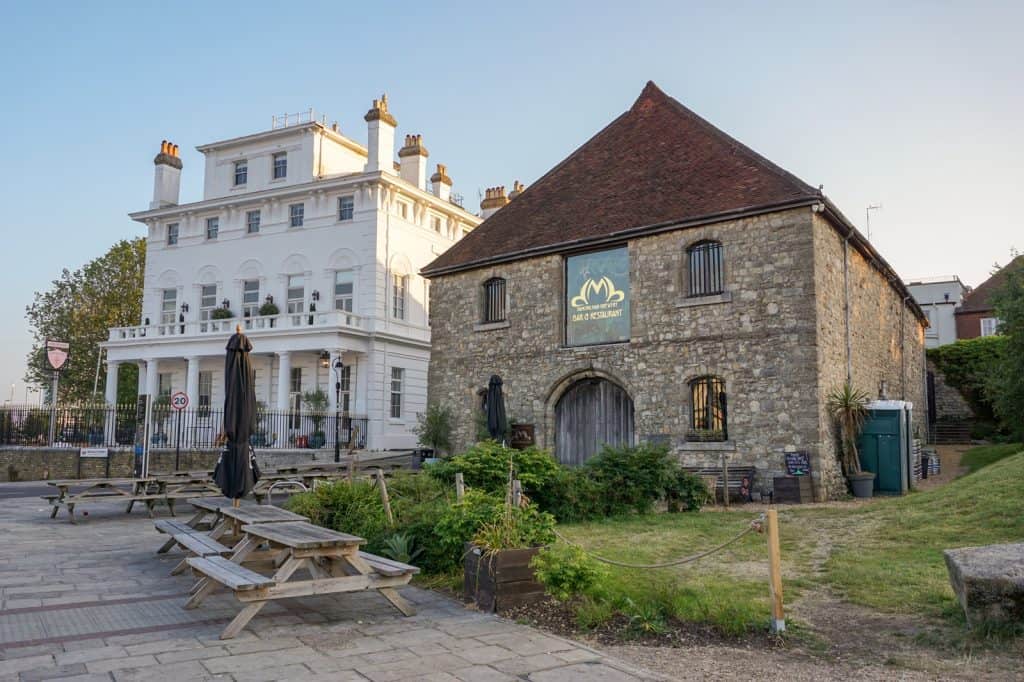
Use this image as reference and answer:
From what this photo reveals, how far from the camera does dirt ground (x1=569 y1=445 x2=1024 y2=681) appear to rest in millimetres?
4984

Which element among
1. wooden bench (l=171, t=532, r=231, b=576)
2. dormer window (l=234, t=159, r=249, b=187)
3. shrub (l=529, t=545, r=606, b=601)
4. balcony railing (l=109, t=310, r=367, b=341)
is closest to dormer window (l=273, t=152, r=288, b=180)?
dormer window (l=234, t=159, r=249, b=187)

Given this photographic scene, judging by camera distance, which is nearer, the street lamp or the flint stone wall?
the flint stone wall

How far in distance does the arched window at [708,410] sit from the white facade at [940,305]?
1352 inches

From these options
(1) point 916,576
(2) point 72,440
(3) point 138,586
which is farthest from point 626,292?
(2) point 72,440

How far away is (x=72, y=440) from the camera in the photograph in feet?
91.6

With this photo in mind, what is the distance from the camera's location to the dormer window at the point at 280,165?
3325cm

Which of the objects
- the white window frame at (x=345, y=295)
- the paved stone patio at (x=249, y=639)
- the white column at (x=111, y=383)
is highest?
the white window frame at (x=345, y=295)

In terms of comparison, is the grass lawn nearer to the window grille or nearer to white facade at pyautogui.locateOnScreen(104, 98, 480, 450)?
the window grille

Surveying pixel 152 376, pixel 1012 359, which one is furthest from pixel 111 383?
pixel 1012 359

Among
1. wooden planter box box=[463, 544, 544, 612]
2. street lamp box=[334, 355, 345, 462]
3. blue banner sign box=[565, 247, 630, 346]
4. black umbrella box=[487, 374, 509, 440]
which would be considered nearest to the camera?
wooden planter box box=[463, 544, 544, 612]

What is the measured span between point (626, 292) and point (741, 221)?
3.22m

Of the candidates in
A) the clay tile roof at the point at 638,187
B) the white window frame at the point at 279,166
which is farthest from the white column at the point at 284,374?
the clay tile roof at the point at 638,187

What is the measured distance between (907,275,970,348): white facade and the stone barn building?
88.3 ft

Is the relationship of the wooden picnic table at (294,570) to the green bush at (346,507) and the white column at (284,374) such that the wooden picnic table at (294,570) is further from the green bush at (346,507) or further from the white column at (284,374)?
the white column at (284,374)
